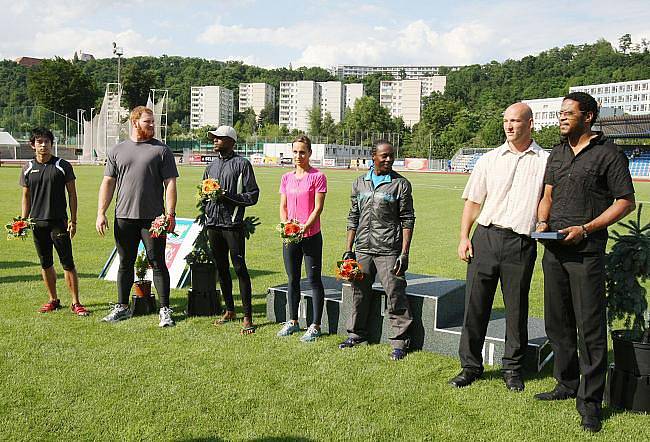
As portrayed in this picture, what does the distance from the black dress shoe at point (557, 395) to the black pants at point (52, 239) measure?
5.29 metres

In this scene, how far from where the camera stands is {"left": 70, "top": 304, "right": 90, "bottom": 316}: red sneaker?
6.99 metres

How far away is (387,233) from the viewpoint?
18.5 feet

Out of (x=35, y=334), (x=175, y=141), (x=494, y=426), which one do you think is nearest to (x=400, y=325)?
(x=494, y=426)

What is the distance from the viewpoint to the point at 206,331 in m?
6.46

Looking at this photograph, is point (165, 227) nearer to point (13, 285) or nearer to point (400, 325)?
point (400, 325)

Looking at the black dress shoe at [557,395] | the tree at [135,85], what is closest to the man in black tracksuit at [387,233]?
the black dress shoe at [557,395]

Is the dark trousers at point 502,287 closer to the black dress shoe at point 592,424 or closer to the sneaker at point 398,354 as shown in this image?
the sneaker at point 398,354

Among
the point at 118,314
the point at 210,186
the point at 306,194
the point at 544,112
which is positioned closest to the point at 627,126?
the point at 544,112

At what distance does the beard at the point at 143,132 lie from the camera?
6469mm

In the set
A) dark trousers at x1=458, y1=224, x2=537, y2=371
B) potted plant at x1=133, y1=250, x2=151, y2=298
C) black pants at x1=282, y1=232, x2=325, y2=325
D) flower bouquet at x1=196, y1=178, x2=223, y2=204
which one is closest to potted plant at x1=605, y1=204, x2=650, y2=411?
dark trousers at x1=458, y1=224, x2=537, y2=371

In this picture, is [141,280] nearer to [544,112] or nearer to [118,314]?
[118,314]

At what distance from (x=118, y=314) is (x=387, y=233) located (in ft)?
10.7

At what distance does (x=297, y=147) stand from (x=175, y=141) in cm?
11920

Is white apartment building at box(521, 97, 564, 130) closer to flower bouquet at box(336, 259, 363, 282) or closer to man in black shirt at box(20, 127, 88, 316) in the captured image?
man in black shirt at box(20, 127, 88, 316)
